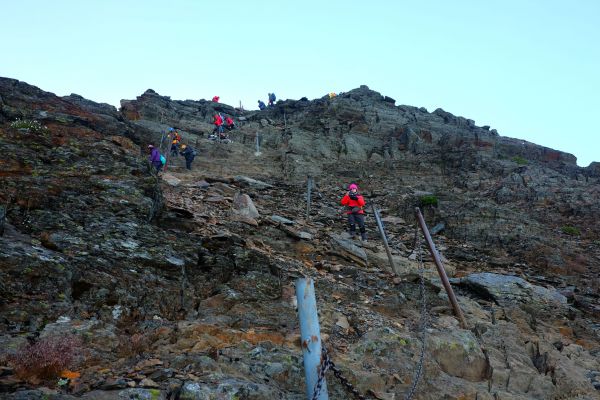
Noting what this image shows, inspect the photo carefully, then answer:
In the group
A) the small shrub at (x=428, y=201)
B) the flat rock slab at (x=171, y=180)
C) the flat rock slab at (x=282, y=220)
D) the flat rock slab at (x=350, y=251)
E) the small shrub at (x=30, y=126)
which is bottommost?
the flat rock slab at (x=350, y=251)

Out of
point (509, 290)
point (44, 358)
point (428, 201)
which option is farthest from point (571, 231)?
point (44, 358)

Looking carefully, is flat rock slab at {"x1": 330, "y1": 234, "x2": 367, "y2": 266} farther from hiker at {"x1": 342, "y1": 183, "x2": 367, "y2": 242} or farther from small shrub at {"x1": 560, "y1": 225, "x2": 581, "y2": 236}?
small shrub at {"x1": 560, "y1": 225, "x2": 581, "y2": 236}

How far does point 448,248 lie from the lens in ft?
51.6

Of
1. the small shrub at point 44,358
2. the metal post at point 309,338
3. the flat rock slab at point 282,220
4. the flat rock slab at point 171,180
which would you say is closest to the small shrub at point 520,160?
the flat rock slab at point 282,220

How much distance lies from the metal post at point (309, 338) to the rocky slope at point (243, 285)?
713mm

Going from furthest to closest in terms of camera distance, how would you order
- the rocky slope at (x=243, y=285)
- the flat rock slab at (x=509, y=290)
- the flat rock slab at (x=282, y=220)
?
1. the flat rock slab at (x=282, y=220)
2. the flat rock slab at (x=509, y=290)
3. the rocky slope at (x=243, y=285)

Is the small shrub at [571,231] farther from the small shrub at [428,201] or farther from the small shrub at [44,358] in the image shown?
the small shrub at [44,358]

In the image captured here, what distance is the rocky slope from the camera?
17.6ft

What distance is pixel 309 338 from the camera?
4.51m

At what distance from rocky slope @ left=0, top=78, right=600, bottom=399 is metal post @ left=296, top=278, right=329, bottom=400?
713 mm

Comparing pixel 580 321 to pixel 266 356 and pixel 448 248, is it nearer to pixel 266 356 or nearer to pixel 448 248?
pixel 448 248

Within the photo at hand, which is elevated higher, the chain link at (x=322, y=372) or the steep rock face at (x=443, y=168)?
the steep rock face at (x=443, y=168)

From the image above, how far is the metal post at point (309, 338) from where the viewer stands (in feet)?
14.6

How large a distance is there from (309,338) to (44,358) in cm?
285
